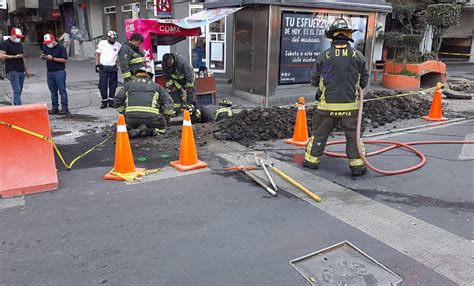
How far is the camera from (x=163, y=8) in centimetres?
1502

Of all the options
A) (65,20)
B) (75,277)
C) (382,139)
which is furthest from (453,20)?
(65,20)

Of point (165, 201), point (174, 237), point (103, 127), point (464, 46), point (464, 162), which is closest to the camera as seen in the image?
point (174, 237)

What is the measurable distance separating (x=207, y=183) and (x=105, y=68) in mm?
5514

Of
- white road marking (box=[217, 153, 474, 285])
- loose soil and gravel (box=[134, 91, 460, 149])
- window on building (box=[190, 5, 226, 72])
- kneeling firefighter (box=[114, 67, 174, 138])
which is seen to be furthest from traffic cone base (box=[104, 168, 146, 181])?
window on building (box=[190, 5, 226, 72])

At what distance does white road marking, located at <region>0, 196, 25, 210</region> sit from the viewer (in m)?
4.19

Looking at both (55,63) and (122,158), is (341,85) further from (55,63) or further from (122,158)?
(55,63)

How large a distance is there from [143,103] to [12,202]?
8.69 feet

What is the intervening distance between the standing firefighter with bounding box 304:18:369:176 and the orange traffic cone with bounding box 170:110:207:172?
65.7 inches

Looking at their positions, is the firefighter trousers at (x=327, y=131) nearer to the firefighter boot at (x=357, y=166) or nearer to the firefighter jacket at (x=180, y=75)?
the firefighter boot at (x=357, y=166)

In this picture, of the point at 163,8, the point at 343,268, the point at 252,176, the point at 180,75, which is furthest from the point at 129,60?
the point at 163,8

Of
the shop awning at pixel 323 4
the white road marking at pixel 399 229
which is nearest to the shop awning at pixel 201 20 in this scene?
the shop awning at pixel 323 4

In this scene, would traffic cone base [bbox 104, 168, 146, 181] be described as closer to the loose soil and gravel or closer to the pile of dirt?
the loose soil and gravel

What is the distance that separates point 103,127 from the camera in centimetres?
764

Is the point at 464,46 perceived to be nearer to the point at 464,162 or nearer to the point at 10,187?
the point at 464,162
